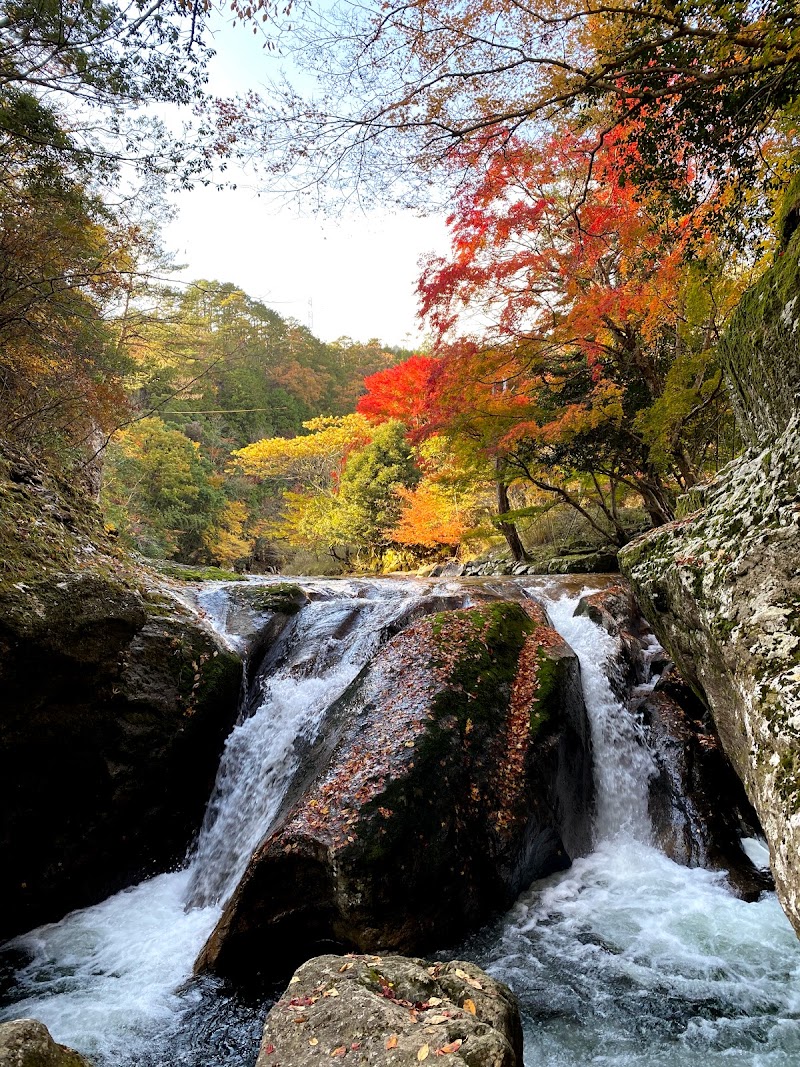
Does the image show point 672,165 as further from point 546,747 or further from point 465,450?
point 465,450

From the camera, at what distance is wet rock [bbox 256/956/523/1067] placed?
7.61 ft

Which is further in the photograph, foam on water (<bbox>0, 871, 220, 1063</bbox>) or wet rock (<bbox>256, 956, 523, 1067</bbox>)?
foam on water (<bbox>0, 871, 220, 1063</bbox>)

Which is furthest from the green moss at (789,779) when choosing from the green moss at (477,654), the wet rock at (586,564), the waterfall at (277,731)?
the wet rock at (586,564)

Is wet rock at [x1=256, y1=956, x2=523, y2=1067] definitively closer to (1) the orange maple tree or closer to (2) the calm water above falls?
(2) the calm water above falls

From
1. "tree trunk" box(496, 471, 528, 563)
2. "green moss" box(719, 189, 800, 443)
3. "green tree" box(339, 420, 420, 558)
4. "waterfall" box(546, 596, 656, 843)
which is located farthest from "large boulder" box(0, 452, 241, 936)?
"green tree" box(339, 420, 420, 558)

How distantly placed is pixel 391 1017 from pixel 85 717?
4.10 metres

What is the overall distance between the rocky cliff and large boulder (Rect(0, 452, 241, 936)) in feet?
16.7

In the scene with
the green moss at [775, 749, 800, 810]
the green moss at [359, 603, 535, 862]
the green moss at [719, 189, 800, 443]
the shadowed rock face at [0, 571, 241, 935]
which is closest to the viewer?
the green moss at [775, 749, 800, 810]

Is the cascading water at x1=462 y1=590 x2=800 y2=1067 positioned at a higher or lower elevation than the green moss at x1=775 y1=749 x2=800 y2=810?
lower

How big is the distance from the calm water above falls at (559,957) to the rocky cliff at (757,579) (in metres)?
1.57

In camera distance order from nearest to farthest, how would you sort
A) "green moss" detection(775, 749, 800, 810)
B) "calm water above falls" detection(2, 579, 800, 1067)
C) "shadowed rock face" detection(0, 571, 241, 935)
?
1. "green moss" detection(775, 749, 800, 810)
2. "calm water above falls" detection(2, 579, 800, 1067)
3. "shadowed rock face" detection(0, 571, 241, 935)

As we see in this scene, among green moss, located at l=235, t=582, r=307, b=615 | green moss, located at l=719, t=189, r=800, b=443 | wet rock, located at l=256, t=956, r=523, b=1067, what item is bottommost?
wet rock, located at l=256, t=956, r=523, b=1067

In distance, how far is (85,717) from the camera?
16.9 ft

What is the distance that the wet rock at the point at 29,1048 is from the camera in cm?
225
